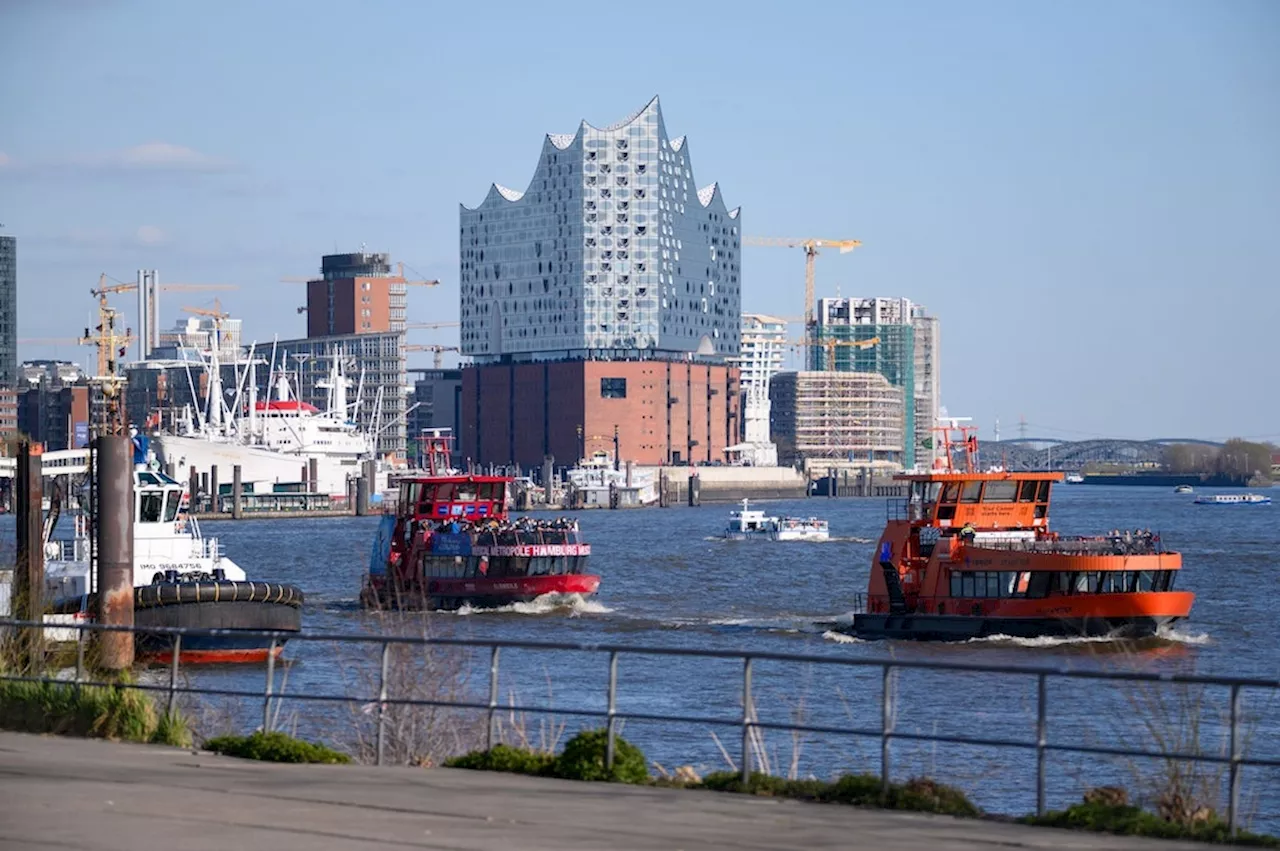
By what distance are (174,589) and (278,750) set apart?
96.9 ft

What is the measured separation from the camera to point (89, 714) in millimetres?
21094

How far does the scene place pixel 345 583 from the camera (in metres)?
88.6

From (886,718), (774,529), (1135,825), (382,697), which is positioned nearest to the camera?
(1135,825)

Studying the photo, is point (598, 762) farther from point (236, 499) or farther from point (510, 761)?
point (236, 499)

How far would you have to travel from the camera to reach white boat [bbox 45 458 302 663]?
46062mm

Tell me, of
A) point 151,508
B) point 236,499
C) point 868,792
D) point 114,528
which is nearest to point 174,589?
point 151,508

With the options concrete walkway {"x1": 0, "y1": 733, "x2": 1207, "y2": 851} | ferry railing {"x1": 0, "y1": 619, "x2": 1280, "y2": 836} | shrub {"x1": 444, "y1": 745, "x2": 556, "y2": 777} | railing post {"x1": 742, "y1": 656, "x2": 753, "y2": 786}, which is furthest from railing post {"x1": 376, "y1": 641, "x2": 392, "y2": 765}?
railing post {"x1": 742, "y1": 656, "x2": 753, "y2": 786}

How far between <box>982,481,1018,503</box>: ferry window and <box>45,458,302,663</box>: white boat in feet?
63.7

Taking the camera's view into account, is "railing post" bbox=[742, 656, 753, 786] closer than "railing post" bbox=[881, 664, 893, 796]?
No

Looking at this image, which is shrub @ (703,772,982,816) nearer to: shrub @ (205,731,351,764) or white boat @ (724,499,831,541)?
shrub @ (205,731,351,764)

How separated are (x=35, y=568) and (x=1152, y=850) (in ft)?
76.1

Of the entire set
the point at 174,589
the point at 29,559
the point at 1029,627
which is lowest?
the point at 1029,627

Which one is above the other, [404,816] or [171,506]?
[171,506]

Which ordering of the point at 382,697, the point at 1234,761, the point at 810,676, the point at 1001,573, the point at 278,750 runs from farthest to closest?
the point at 1001,573, the point at 810,676, the point at 278,750, the point at 382,697, the point at 1234,761
